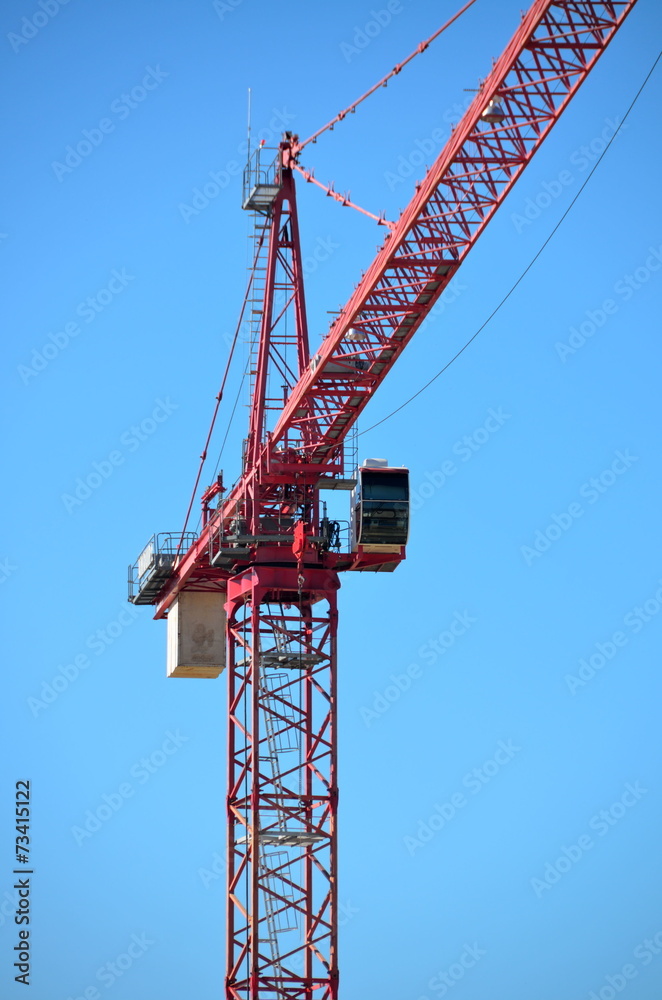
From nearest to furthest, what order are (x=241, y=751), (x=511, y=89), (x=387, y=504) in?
(x=511, y=89), (x=387, y=504), (x=241, y=751)

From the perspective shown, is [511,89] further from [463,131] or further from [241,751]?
[241,751]

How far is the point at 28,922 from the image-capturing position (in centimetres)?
8125

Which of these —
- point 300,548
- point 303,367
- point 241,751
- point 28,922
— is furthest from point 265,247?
point 28,922

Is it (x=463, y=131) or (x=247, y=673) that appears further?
(x=247, y=673)

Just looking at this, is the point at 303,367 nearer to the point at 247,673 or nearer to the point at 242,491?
the point at 242,491

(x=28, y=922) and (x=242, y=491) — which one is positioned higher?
(x=242, y=491)

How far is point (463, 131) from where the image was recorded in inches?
2574

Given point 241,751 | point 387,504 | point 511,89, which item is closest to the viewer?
point 511,89

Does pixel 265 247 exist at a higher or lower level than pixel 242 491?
higher

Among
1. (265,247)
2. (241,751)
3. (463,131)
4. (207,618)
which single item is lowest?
(241,751)

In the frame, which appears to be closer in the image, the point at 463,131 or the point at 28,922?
the point at 463,131

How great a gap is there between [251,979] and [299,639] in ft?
34.7

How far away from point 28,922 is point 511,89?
32446 millimetres

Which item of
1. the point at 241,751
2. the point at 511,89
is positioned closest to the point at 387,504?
the point at 241,751
